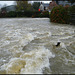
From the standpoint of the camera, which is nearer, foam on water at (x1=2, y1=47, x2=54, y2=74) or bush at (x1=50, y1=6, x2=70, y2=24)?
foam on water at (x1=2, y1=47, x2=54, y2=74)

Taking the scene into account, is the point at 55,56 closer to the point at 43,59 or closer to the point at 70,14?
the point at 43,59

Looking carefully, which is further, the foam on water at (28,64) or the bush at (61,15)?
the bush at (61,15)

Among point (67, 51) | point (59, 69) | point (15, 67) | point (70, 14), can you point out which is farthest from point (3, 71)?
point (70, 14)

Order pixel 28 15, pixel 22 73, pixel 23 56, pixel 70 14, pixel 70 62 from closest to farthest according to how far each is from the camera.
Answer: pixel 22 73 < pixel 70 62 < pixel 23 56 < pixel 70 14 < pixel 28 15

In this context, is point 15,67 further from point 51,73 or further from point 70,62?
point 70,62

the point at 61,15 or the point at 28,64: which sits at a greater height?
the point at 61,15

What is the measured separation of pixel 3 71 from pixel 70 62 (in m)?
1.44

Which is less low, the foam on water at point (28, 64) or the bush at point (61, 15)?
the bush at point (61, 15)

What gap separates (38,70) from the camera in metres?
1.97

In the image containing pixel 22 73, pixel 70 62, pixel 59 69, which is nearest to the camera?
pixel 22 73

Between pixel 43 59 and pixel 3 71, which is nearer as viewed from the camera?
pixel 3 71

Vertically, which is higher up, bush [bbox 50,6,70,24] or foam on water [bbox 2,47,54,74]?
bush [bbox 50,6,70,24]

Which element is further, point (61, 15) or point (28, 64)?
point (61, 15)

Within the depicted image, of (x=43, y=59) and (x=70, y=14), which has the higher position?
(x=70, y=14)
